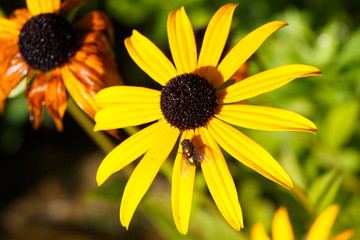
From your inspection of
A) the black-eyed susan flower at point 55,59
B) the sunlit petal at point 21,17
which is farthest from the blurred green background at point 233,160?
the black-eyed susan flower at point 55,59

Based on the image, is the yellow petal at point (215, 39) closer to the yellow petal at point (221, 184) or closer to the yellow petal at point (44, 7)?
the yellow petal at point (221, 184)

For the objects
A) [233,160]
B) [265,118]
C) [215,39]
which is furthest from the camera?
[233,160]

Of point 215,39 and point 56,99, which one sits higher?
point 215,39

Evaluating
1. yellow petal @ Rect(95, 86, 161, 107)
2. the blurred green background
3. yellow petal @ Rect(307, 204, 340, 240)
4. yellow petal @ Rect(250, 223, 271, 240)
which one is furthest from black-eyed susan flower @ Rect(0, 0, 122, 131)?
yellow petal @ Rect(307, 204, 340, 240)

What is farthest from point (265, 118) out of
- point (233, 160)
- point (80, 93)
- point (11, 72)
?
point (233, 160)

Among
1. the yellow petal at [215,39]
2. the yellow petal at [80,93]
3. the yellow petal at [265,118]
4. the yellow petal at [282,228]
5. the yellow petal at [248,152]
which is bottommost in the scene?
the yellow petal at [282,228]

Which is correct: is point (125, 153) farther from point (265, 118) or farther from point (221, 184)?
point (265, 118)

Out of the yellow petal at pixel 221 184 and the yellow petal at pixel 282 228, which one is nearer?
the yellow petal at pixel 221 184
